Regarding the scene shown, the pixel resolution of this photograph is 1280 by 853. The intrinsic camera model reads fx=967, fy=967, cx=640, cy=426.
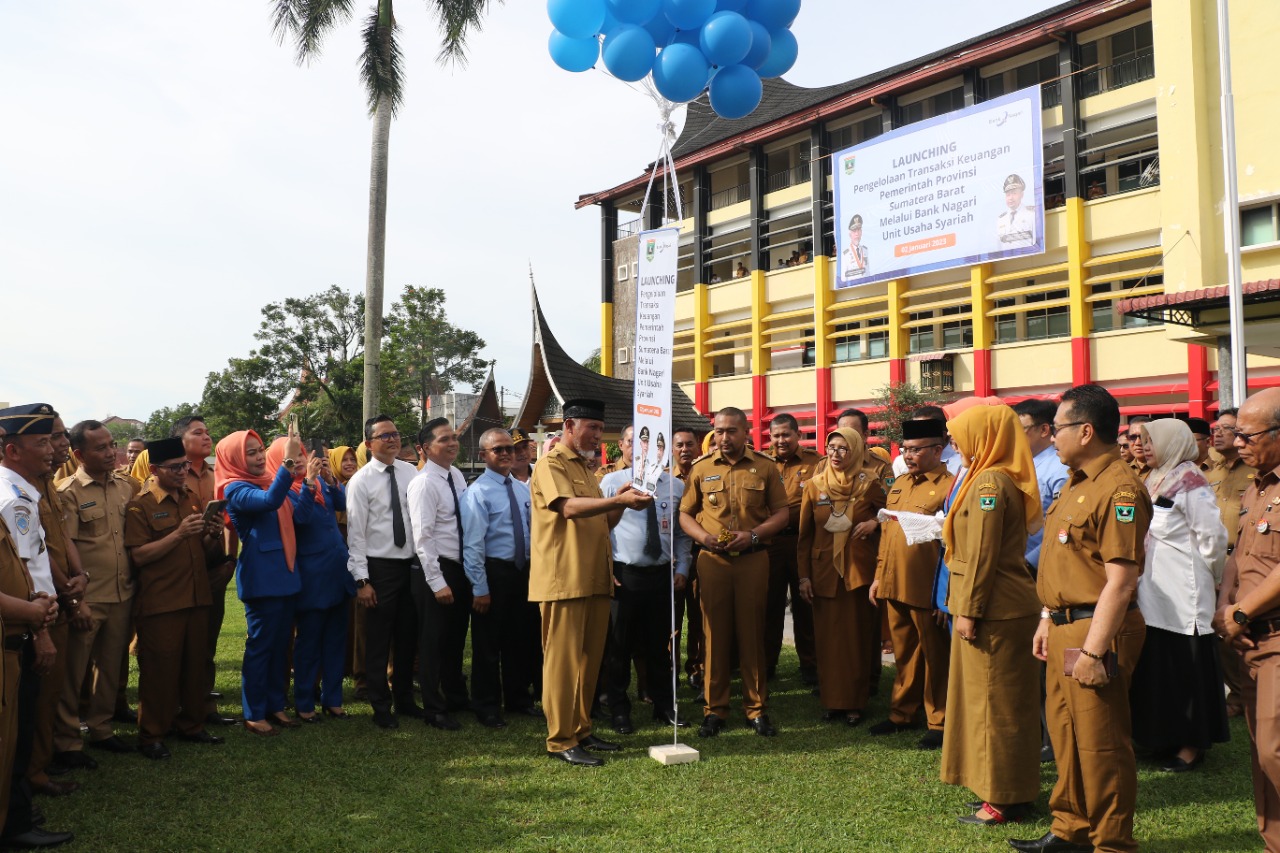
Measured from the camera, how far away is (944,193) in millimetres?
24141

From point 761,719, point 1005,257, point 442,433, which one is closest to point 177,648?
point 442,433

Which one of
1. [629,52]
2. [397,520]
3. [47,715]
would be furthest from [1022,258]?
[47,715]

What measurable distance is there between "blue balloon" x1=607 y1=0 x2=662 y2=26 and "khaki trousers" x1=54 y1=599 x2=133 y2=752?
4963mm

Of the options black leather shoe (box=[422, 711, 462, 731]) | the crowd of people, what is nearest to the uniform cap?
the crowd of people

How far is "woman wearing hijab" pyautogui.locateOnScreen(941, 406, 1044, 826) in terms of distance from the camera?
4.30 meters

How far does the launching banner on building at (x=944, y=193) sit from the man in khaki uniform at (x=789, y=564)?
1763cm

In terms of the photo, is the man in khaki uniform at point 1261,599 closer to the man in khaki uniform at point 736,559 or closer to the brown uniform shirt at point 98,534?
the man in khaki uniform at point 736,559

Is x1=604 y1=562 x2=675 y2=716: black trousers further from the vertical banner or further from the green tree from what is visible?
the green tree

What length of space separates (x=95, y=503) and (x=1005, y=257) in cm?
2195

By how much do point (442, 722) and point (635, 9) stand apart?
4.93 metres

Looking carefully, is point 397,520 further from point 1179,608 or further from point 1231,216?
point 1231,216

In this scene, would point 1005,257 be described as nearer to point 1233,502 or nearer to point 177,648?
point 1233,502

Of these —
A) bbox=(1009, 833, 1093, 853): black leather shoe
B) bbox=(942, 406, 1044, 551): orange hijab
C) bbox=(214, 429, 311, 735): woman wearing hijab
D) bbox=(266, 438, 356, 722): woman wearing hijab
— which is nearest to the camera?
bbox=(1009, 833, 1093, 853): black leather shoe

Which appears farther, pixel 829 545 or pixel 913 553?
pixel 829 545
